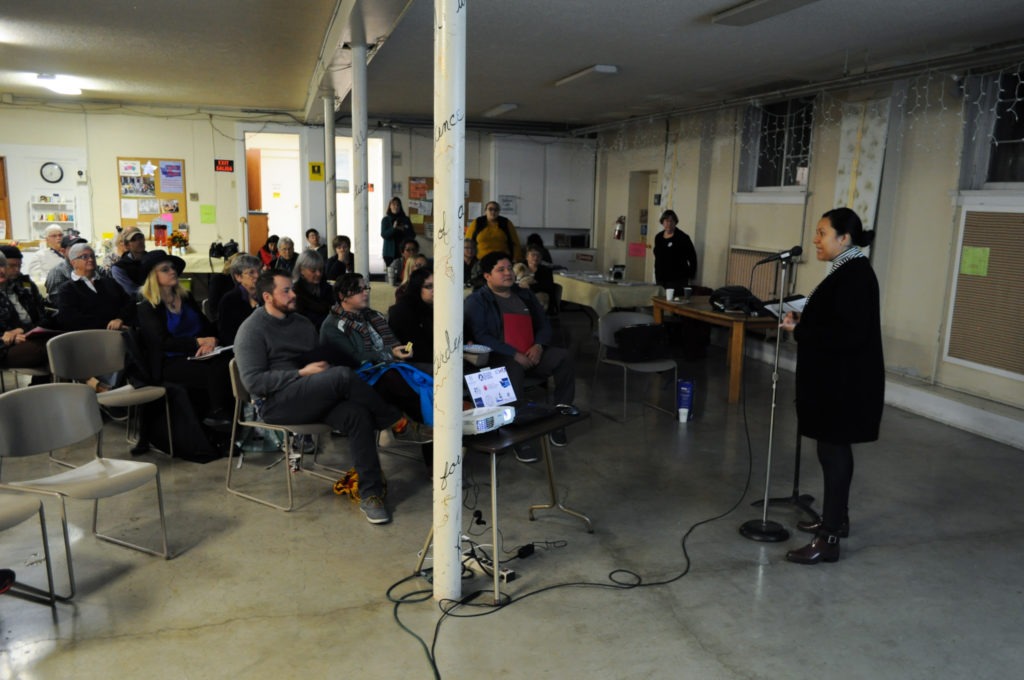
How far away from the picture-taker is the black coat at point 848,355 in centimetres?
324

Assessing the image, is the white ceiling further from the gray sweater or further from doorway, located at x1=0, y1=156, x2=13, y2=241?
the gray sweater

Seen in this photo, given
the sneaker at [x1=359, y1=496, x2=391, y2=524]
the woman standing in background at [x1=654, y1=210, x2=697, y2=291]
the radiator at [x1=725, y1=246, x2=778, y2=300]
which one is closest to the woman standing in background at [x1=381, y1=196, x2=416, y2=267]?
the woman standing in background at [x1=654, y1=210, x2=697, y2=291]

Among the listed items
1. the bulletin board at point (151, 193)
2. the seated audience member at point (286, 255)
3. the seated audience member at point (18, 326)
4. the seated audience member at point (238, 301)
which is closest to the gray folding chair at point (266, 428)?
the seated audience member at point (238, 301)

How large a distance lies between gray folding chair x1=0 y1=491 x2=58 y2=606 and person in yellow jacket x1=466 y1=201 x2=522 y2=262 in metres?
7.01

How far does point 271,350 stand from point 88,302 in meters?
2.23

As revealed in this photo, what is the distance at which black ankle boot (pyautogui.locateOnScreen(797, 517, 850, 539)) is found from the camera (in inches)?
136

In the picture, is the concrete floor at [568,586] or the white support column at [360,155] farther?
the white support column at [360,155]

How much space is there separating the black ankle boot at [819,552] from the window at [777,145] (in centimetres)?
510

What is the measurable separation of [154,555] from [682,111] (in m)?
7.78

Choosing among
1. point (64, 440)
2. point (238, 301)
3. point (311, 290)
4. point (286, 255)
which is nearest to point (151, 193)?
point (286, 255)

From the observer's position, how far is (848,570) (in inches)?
131

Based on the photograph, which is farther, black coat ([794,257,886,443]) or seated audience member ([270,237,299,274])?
seated audience member ([270,237,299,274])

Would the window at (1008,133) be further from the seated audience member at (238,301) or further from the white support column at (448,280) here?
the seated audience member at (238,301)

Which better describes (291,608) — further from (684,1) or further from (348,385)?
(684,1)
